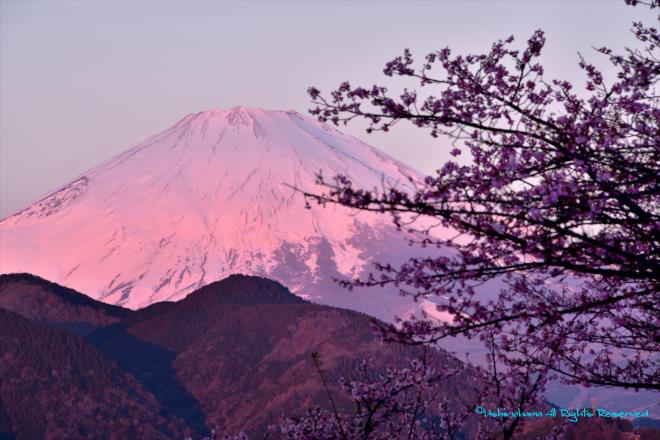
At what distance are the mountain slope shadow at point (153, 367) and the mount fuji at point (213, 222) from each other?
33671 millimetres

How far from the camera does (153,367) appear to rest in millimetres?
108312

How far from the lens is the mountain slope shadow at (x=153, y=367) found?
321 ft

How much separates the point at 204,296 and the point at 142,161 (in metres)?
64.5

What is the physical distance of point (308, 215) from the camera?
173 meters

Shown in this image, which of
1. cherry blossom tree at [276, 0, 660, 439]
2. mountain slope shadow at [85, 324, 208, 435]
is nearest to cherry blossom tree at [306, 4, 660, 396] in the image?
cherry blossom tree at [276, 0, 660, 439]

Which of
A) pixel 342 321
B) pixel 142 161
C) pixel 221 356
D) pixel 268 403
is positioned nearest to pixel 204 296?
pixel 221 356

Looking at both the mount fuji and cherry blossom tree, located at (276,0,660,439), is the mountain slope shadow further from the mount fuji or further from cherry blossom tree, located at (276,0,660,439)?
cherry blossom tree, located at (276,0,660,439)

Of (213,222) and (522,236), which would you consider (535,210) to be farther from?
(213,222)

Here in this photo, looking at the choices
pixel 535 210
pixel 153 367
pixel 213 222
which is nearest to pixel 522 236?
pixel 535 210

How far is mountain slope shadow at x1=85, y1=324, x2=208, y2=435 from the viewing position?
97.9 m

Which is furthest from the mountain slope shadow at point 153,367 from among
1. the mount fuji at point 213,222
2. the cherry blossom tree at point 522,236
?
the cherry blossom tree at point 522,236

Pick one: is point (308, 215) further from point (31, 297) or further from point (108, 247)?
point (31, 297)

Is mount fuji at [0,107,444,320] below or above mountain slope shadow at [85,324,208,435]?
above

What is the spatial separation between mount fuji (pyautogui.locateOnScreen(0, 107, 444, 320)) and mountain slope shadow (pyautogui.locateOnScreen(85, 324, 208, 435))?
33671 millimetres
